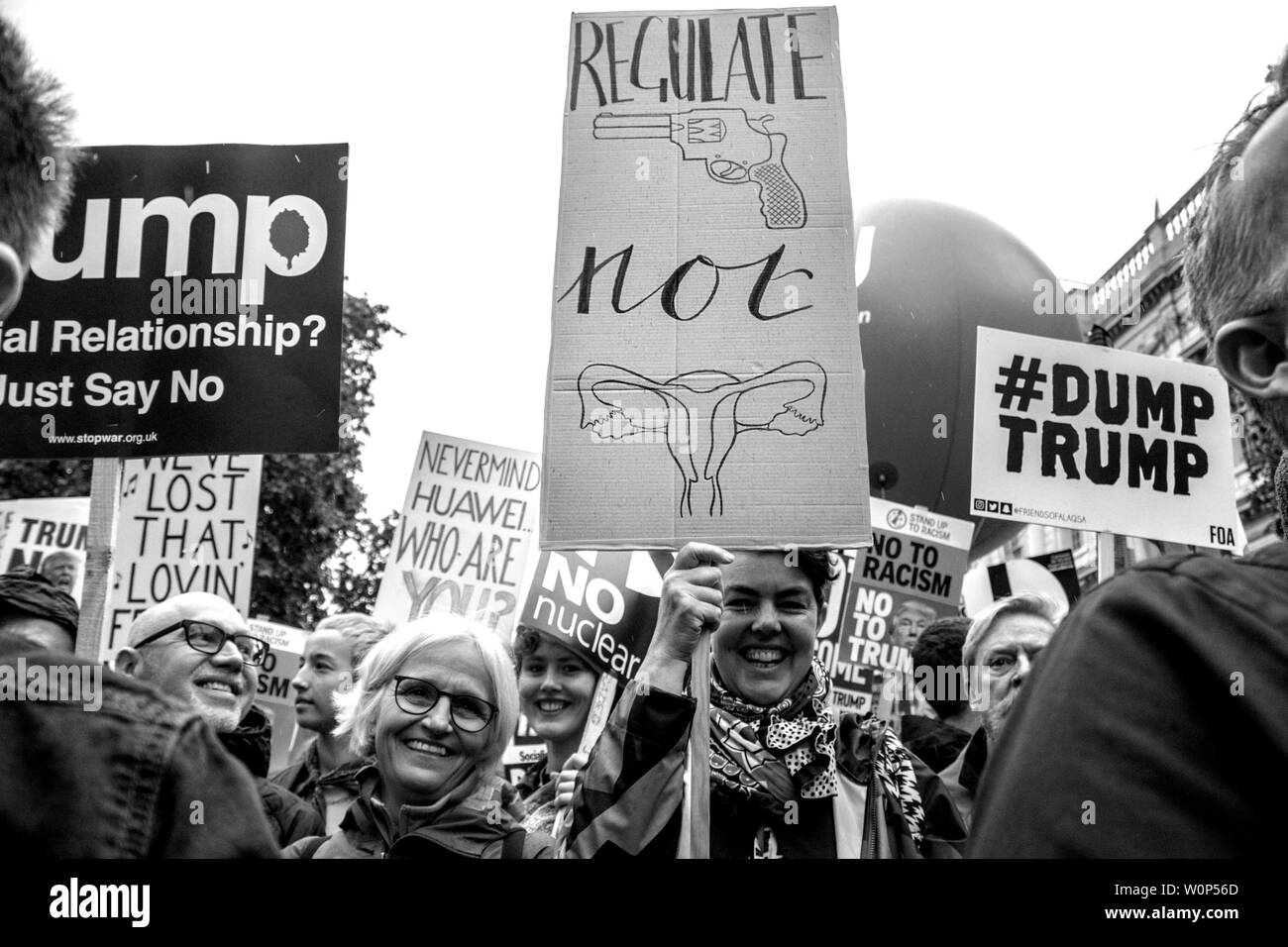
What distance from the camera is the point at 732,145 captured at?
3.72 metres

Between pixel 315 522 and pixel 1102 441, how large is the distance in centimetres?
1848


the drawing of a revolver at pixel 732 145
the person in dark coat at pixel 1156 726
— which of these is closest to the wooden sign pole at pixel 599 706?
the drawing of a revolver at pixel 732 145

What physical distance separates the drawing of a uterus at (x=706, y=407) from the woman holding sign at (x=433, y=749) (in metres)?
0.66

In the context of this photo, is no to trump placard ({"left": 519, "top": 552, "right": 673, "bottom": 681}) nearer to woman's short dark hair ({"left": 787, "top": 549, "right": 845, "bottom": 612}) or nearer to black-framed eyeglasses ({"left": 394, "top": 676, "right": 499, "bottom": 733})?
woman's short dark hair ({"left": 787, "top": 549, "right": 845, "bottom": 612})

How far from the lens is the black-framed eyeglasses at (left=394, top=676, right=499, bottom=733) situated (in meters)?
3.07

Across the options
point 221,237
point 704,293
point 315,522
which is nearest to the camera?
point 704,293

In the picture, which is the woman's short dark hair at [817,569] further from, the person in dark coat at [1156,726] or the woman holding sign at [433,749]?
the person in dark coat at [1156,726]

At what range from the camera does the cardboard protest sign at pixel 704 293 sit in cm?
335

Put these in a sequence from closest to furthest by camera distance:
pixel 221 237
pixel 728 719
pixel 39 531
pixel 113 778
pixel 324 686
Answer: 1. pixel 113 778
2. pixel 728 719
3. pixel 221 237
4. pixel 324 686
5. pixel 39 531

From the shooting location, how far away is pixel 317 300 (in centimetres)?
422

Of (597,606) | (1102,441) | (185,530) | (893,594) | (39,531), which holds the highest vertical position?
(1102,441)

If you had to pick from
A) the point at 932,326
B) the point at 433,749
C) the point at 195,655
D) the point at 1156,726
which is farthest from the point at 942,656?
the point at 932,326

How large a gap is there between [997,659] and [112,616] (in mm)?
3589

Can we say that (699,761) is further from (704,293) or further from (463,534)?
(463,534)
